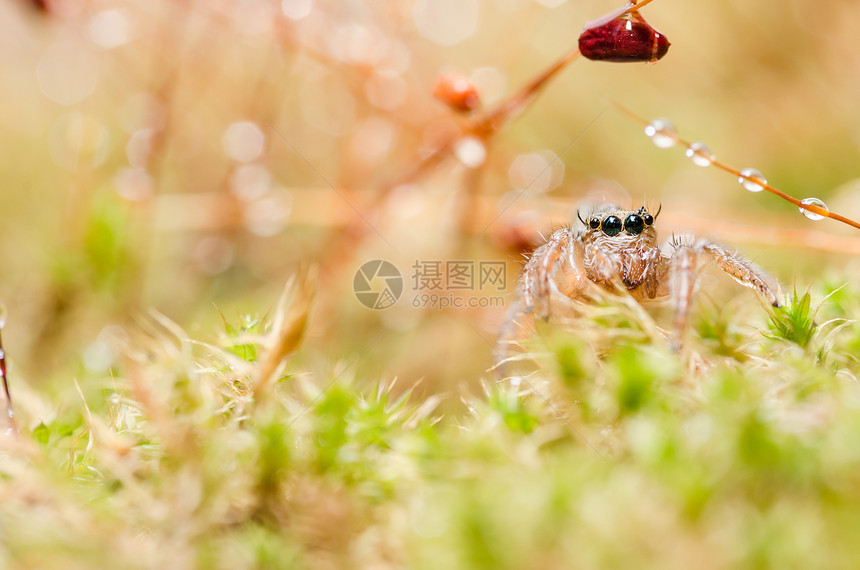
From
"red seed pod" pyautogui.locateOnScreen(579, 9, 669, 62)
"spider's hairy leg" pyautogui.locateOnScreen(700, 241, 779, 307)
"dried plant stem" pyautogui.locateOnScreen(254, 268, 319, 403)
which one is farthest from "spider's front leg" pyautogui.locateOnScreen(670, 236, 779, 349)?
"dried plant stem" pyautogui.locateOnScreen(254, 268, 319, 403)

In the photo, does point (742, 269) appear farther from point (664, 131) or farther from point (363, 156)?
point (363, 156)

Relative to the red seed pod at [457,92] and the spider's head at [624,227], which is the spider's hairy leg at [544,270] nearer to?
the spider's head at [624,227]

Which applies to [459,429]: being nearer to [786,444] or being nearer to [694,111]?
[786,444]

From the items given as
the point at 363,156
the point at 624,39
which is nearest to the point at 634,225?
the point at 624,39

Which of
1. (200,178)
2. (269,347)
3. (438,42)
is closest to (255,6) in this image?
(200,178)

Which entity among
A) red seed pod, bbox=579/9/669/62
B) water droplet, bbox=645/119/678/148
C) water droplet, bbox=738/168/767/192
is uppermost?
red seed pod, bbox=579/9/669/62

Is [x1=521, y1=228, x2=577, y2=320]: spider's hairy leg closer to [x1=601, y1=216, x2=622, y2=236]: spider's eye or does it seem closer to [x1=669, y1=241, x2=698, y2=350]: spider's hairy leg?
[x1=601, y1=216, x2=622, y2=236]: spider's eye

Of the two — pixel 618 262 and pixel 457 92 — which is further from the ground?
pixel 457 92
